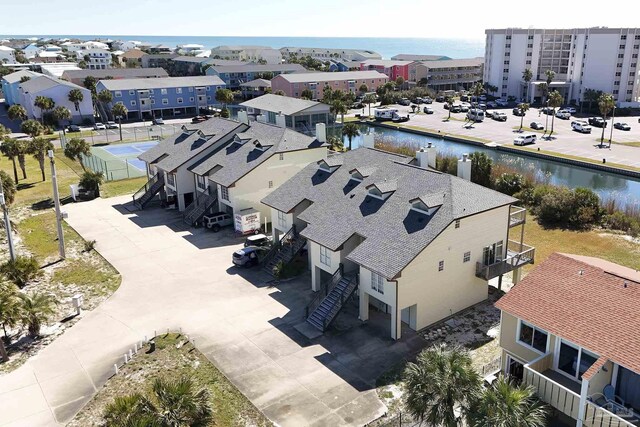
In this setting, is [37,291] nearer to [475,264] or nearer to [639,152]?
[475,264]

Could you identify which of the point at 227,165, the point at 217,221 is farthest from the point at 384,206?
the point at 227,165

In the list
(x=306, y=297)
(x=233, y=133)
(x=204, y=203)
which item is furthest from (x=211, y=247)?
(x=233, y=133)

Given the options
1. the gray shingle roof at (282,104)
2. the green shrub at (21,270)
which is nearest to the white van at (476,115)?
the gray shingle roof at (282,104)

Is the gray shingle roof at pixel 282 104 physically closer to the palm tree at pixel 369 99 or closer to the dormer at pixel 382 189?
the palm tree at pixel 369 99

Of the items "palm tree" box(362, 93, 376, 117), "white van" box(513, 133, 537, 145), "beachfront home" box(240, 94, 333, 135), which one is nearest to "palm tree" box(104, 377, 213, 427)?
"beachfront home" box(240, 94, 333, 135)

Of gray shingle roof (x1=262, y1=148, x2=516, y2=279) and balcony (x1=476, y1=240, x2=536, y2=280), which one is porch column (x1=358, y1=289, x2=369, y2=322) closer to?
gray shingle roof (x1=262, y1=148, x2=516, y2=279)

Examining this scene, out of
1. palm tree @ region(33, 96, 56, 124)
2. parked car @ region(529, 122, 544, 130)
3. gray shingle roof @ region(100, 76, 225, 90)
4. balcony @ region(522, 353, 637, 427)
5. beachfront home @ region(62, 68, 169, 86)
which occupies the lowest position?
parked car @ region(529, 122, 544, 130)
